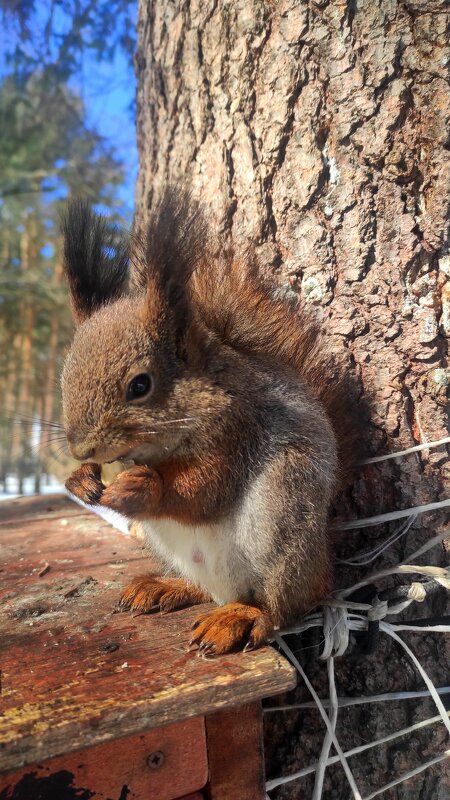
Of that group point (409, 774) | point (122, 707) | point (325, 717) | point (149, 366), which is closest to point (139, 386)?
point (149, 366)

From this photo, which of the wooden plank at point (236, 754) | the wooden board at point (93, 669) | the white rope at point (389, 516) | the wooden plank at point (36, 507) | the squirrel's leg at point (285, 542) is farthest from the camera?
the wooden plank at point (36, 507)

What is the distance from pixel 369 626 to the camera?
2.70 ft

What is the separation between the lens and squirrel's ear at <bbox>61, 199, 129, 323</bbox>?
0.89 m

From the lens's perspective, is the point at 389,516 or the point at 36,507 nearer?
the point at 389,516

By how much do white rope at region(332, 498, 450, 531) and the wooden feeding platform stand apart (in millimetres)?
256

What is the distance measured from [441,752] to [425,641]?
0.54ft

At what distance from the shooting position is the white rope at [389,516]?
866 mm

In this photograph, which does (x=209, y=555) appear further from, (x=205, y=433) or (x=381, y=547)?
(x=381, y=547)

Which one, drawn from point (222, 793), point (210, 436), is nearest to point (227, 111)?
point (210, 436)

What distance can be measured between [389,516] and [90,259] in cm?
59

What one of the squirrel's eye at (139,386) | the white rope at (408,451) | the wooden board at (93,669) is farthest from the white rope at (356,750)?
the squirrel's eye at (139,386)

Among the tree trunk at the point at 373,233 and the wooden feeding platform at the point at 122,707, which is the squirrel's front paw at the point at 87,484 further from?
the tree trunk at the point at 373,233

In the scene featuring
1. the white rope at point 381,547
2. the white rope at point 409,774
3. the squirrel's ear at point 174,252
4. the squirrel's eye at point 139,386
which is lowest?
the white rope at point 409,774

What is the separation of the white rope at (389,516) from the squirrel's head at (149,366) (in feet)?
0.92
